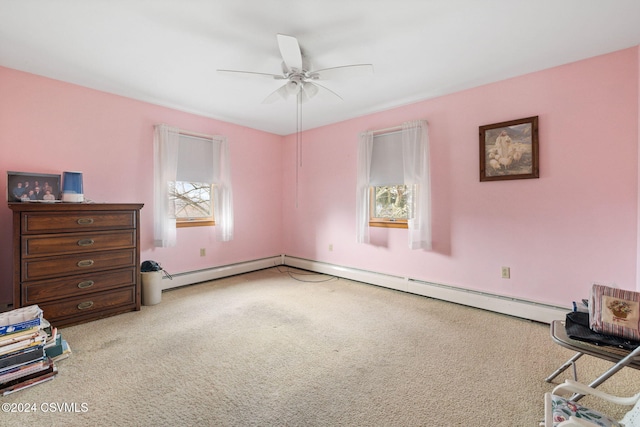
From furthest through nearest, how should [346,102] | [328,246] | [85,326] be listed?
1. [328,246]
2. [346,102]
3. [85,326]

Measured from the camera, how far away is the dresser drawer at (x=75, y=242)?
7.99 feet

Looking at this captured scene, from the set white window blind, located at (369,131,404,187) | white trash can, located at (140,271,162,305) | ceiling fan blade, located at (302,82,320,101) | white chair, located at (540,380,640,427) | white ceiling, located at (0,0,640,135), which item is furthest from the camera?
white window blind, located at (369,131,404,187)

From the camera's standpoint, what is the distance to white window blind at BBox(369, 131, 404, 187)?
3.77m

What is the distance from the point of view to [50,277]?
8.28 ft

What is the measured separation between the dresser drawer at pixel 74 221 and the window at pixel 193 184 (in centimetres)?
83

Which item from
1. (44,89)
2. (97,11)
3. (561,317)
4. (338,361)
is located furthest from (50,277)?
(561,317)

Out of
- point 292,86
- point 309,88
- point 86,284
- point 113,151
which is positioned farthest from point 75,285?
point 309,88

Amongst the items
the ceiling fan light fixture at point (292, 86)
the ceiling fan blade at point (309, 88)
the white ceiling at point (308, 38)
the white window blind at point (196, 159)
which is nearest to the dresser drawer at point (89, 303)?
the white window blind at point (196, 159)

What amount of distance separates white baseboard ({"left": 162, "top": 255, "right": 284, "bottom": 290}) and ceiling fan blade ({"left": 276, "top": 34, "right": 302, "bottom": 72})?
3104 millimetres

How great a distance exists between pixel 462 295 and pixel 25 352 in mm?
3870

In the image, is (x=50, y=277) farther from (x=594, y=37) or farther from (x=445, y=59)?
(x=594, y=37)

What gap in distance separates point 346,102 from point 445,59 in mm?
1358

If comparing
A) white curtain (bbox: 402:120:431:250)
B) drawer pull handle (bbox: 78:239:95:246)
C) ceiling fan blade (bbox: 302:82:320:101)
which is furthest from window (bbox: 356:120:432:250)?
drawer pull handle (bbox: 78:239:95:246)

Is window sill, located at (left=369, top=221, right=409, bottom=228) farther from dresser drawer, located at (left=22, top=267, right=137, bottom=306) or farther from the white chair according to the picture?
dresser drawer, located at (left=22, top=267, right=137, bottom=306)
